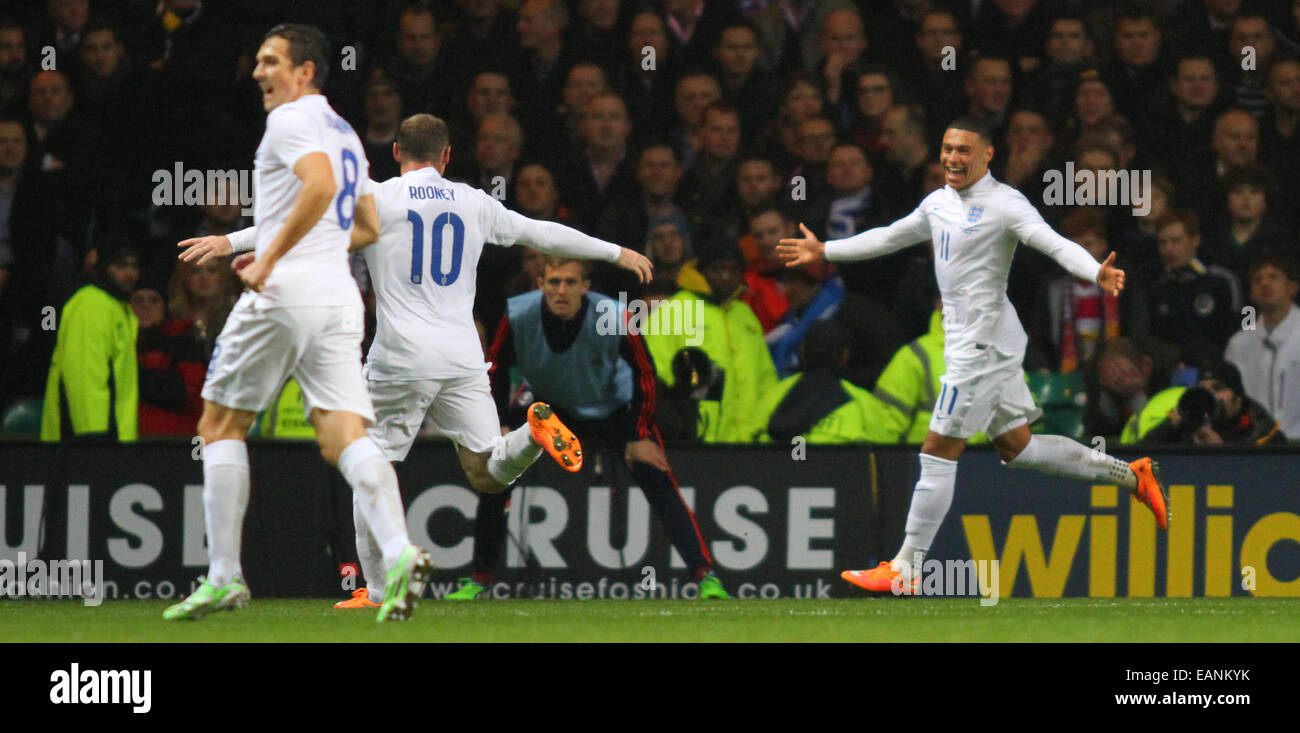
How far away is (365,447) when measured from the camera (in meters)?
6.77

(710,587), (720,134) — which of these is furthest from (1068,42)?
(710,587)

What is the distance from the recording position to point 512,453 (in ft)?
27.4

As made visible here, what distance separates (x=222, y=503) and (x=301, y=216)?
1069mm

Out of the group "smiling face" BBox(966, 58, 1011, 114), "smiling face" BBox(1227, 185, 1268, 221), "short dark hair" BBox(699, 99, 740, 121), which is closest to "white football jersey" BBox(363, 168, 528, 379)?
"short dark hair" BBox(699, 99, 740, 121)

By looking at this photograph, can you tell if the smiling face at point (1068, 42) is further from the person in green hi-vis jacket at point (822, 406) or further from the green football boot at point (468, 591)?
the green football boot at point (468, 591)

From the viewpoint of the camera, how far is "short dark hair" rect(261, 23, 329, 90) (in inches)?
270

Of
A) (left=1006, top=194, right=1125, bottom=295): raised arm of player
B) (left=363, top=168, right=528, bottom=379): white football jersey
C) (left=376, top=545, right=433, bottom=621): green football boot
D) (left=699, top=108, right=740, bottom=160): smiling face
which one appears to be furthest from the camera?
(left=699, top=108, right=740, bottom=160): smiling face

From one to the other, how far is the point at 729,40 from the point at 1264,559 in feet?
16.1

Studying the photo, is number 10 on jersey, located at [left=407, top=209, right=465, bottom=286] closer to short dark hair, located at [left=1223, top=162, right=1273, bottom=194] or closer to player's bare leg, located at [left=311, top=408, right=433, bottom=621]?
player's bare leg, located at [left=311, top=408, right=433, bottom=621]

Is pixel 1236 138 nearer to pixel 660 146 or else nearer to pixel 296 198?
pixel 660 146

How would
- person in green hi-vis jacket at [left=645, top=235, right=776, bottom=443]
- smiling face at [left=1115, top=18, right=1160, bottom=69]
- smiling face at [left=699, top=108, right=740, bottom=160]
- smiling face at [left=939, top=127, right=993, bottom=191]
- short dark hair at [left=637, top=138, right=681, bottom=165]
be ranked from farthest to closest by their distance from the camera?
smiling face at [left=1115, top=18, right=1160, bottom=69] → smiling face at [left=699, top=108, right=740, bottom=160] → short dark hair at [left=637, top=138, right=681, bottom=165] → person in green hi-vis jacket at [left=645, top=235, right=776, bottom=443] → smiling face at [left=939, top=127, right=993, bottom=191]

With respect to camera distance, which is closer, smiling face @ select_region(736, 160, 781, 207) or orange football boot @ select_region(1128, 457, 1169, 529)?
orange football boot @ select_region(1128, 457, 1169, 529)

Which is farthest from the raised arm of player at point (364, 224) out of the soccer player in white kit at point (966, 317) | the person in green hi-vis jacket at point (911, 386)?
the person in green hi-vis jacket at point (911, 386)

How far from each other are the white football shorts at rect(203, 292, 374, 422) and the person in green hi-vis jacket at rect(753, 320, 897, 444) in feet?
13.1
